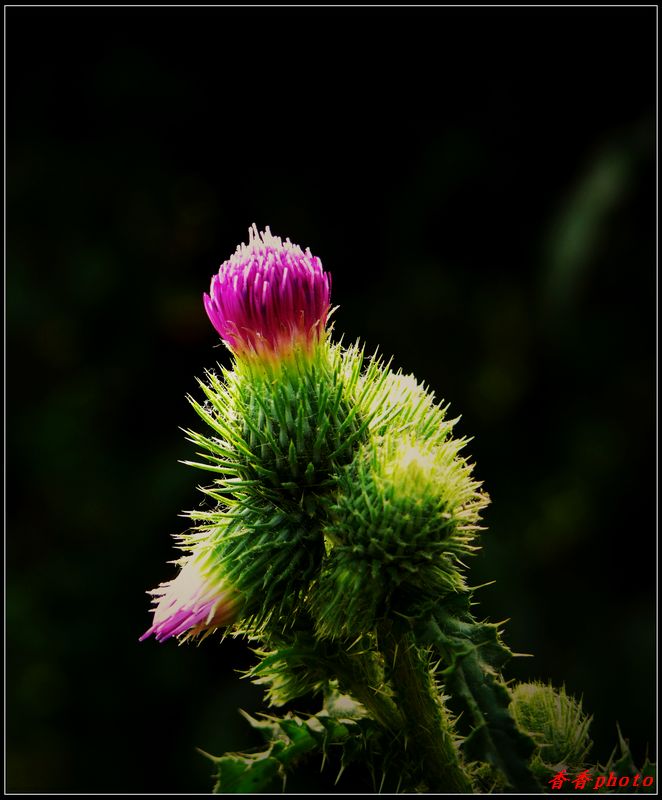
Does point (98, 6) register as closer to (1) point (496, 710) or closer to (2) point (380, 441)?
(2) point (380, 441)

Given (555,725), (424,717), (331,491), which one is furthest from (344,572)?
(555,725)

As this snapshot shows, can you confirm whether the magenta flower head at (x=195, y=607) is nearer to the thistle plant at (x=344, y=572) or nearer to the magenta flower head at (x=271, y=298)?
the thistle plant at (x=344, y=572)

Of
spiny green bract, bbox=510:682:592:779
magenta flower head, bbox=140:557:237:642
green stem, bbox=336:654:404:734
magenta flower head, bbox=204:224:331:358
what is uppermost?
magenta flower head, bbox=204:224:331:358

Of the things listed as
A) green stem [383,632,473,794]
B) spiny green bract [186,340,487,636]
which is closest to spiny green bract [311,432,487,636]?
spiny green bract [186,340,487,636]

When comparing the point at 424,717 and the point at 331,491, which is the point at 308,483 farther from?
the point at 424,717

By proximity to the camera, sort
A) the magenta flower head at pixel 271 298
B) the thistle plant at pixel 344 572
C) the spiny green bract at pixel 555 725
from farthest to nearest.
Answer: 1. the magenta flower head at pixel 271 298
2. the spiny green bract at pixel 555 725
3. the thistle plant at pixel 344 572

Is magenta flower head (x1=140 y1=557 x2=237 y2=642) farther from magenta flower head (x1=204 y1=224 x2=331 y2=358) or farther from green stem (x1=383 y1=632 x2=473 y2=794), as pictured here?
magenta flower head (x1=204 y1=224 x2=331 y2=358)

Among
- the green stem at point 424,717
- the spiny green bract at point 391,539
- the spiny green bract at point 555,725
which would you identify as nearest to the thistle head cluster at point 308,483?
the spiny green bract at point 391,539
